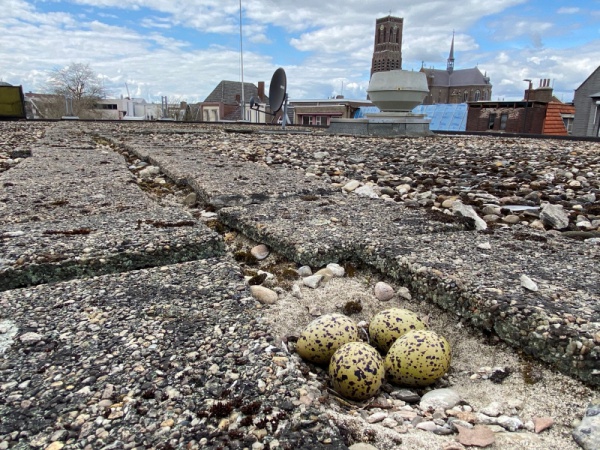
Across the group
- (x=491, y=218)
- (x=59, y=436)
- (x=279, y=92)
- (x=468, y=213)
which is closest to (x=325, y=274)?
(x=59, y=436)

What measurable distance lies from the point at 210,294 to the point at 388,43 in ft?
269

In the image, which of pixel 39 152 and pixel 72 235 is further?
pixel 39 152

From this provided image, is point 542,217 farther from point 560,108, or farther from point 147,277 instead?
point 560,108

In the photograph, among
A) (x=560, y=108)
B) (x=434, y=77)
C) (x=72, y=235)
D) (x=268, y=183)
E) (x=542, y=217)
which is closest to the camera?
(x=72, y=235)

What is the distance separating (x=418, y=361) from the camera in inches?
47.5

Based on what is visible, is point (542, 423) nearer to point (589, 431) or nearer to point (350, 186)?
point (589, 431)

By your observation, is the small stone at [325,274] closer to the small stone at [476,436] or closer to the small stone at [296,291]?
the small stone at [296,291]

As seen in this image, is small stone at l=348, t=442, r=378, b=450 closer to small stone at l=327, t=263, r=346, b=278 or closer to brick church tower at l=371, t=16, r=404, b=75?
small stone at l=327, t=263, r=346, b=278

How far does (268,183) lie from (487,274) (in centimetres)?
199

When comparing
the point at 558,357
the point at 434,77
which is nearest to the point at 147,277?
the point at 558,357

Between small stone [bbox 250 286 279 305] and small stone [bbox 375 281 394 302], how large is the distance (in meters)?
0.39

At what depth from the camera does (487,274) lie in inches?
58.5

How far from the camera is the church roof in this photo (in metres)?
72.9

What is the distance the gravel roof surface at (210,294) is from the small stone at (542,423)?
19 cm
